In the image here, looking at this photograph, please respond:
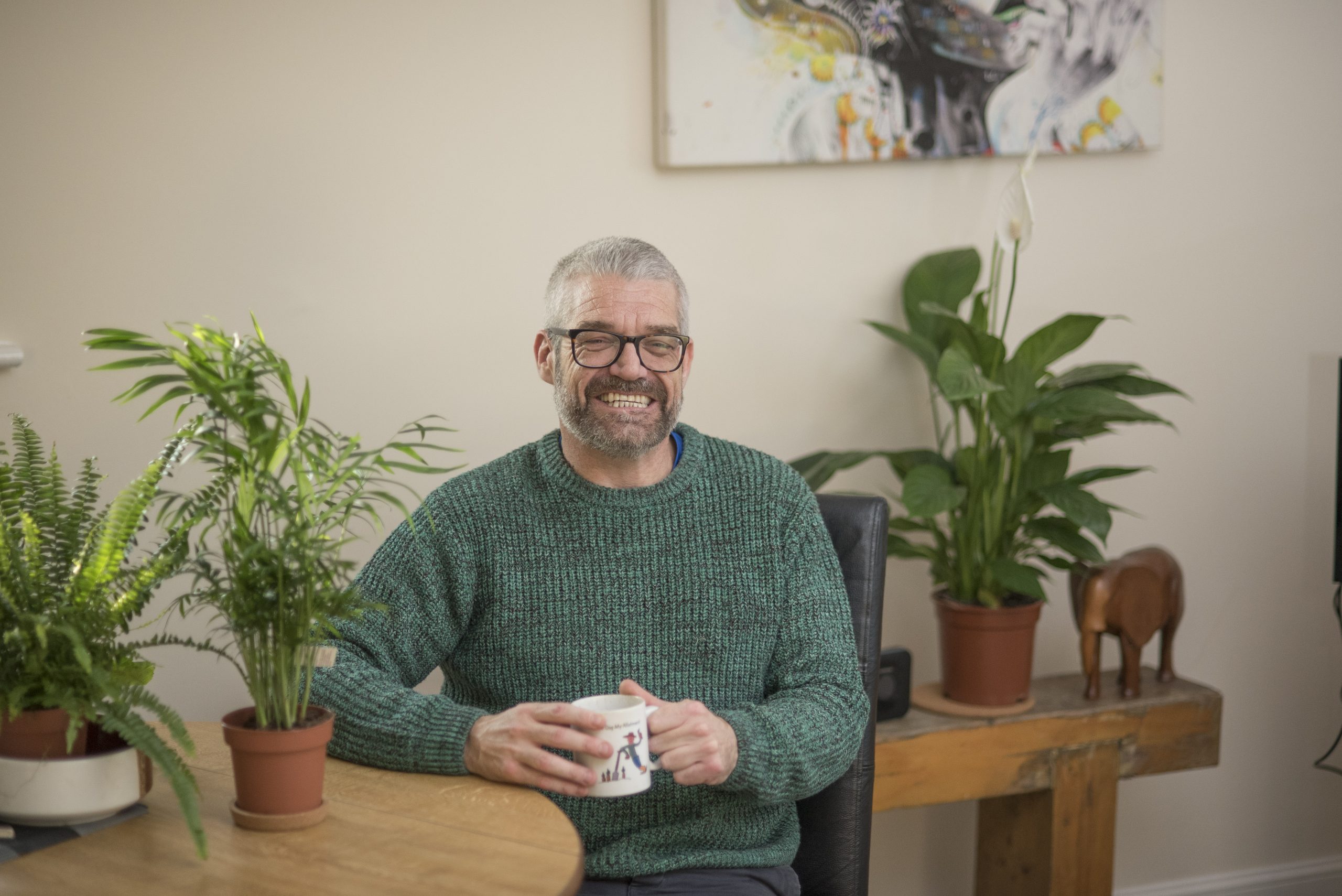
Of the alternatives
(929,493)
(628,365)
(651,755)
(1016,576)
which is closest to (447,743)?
(651,755)

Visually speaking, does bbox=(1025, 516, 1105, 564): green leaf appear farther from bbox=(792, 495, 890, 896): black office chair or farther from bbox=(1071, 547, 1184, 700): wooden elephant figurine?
bbox=(792, 495, 890, 896): black office chair

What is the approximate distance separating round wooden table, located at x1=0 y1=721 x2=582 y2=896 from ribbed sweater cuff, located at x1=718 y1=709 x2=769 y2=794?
27 centimetres

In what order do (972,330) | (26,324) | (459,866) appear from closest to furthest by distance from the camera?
(459,866)
(26,324)
(972,330)

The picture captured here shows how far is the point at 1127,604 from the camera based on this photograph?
234cm

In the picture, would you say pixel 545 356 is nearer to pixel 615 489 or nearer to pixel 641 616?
pixel 615 489

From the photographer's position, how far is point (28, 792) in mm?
1144

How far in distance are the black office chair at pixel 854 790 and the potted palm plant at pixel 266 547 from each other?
0.78 meters

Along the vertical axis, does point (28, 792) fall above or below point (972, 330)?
below

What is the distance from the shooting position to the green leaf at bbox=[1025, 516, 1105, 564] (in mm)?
2242

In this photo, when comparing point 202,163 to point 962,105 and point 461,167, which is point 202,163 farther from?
point 962,105

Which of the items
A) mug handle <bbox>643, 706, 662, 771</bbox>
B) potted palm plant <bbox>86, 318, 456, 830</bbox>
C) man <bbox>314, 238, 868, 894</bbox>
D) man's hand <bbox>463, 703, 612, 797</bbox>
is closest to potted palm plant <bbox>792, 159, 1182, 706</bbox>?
man <bbox>314, 238, 868, 894</bbox>

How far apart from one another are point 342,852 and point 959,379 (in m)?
1.32

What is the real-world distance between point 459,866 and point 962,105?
1903 mm

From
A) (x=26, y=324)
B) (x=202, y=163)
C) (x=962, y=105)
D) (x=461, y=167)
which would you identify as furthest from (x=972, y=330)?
(x=26, y=324)
